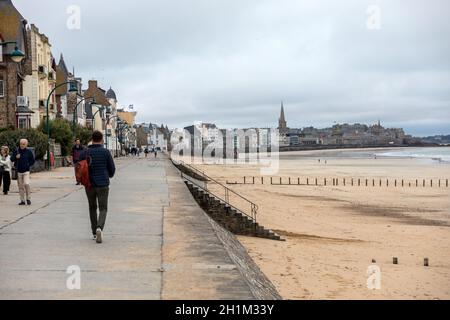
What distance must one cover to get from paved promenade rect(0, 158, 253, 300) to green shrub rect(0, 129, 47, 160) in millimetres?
17304

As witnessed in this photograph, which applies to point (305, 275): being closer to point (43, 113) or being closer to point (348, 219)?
point (348, 219)

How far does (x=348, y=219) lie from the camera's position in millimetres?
25375

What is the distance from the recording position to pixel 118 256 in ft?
28.9

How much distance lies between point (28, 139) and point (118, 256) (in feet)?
90.9

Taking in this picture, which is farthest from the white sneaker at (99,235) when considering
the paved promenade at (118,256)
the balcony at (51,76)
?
the balcony at (51,76)

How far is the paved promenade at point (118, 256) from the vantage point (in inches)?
264

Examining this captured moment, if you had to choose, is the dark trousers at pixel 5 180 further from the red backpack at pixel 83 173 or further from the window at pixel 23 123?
the window at pixel 23 123

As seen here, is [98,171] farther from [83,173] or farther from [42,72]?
[42,72]

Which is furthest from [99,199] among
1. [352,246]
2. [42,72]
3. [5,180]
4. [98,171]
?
[42,72]

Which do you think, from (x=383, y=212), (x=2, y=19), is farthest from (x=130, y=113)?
(x=383, y=212)

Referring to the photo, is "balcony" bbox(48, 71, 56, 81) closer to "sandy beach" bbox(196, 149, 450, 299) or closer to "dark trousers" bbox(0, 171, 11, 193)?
"sandy beach" bbox(196, 149, 450, 299)

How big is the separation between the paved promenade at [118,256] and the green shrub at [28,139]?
17.3 m
